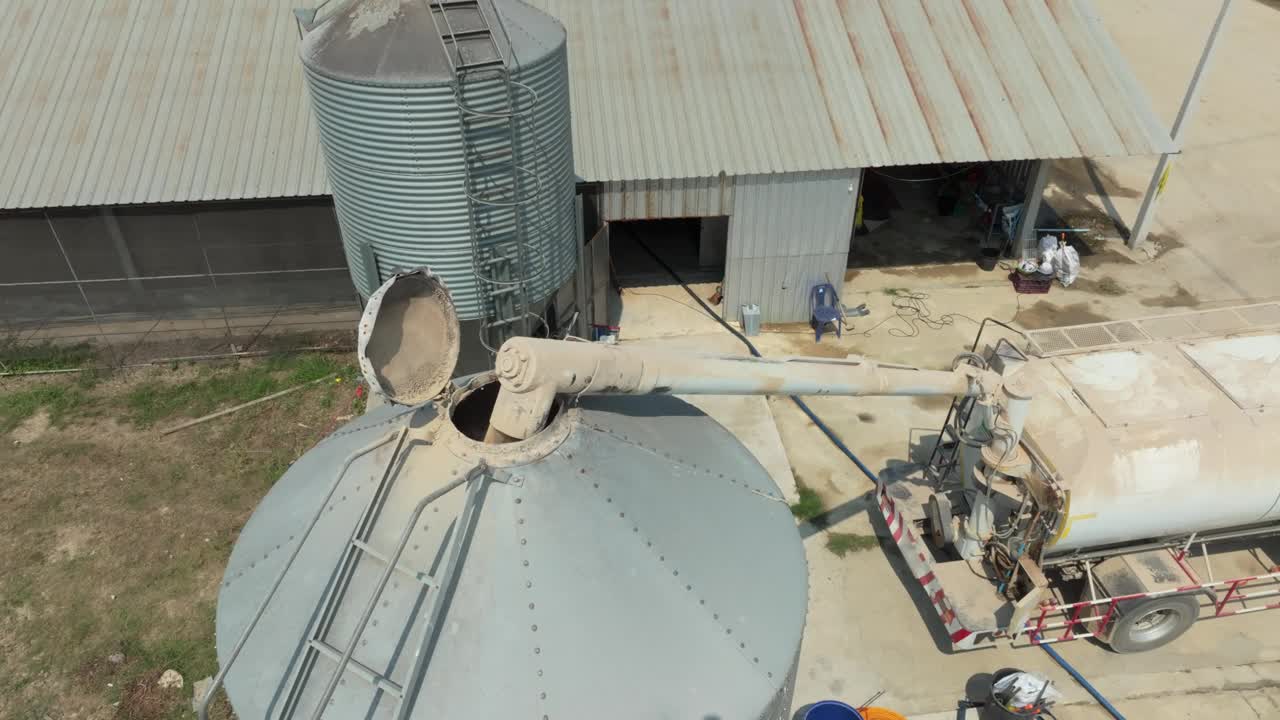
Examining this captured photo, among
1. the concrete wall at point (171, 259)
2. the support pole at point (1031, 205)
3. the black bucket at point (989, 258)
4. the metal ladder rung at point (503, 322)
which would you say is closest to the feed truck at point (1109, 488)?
the metal ladder rung at point (503, 322)

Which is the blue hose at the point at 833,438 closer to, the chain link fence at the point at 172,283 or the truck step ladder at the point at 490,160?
the truck step ladder at the point at 490,160

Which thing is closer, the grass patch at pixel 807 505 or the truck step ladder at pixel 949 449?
the truck step ladder at pixel 949 449

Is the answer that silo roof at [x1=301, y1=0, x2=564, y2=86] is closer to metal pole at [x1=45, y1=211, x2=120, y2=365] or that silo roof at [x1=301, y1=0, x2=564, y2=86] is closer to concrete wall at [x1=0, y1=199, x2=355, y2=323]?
concrete wall at [x1=0, y1=199, x2=355, y2=323]

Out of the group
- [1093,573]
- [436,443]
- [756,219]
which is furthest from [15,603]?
[1093,573]

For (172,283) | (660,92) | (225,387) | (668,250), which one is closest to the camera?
(225,387)

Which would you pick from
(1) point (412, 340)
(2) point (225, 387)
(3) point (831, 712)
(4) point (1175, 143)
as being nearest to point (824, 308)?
(4) point (1175, 143)

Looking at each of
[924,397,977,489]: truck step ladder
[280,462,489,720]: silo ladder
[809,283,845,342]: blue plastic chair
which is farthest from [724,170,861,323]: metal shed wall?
[280,462,489,720]: silo ladder

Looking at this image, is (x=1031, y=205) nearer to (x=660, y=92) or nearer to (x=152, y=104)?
(x=660, y=92)
